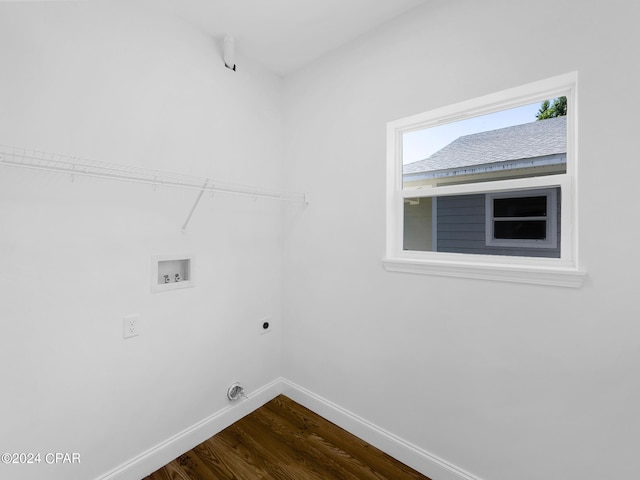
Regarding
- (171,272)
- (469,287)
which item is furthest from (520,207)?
(171,272)

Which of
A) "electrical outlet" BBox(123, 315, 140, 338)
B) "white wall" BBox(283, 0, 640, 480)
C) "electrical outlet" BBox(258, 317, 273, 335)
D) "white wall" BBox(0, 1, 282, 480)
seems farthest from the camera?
"electrical outlet" BBox(258, 317, 273, 335)

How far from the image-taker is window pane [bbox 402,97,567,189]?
1408 mm

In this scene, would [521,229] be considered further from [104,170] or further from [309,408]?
[104,170]

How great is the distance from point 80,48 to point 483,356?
2492mm

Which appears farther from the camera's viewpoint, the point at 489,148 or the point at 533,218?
the point at 489,148

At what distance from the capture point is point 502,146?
156 centimetres

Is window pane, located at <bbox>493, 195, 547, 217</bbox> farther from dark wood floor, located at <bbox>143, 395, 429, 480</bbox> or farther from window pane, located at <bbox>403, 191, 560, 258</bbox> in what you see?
dark wood floor, located at <bbox>143, 395, 429, 480</bbox>

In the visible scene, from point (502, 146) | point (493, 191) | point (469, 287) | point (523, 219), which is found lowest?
point (469, 287)

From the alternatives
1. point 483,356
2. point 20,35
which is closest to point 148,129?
point 20,35

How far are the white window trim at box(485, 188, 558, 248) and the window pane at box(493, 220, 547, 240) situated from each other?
0.05 ft

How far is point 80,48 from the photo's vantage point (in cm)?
140

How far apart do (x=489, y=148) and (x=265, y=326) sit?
1.96m
